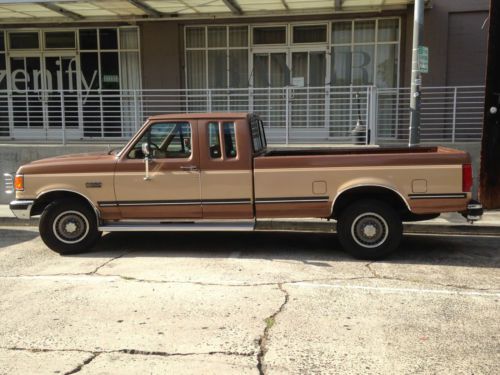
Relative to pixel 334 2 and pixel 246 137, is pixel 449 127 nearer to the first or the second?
pixel 334 2

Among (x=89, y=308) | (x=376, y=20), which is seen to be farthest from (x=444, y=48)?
(x=89, y=308)

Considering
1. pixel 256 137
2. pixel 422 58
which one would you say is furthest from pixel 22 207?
pixel 422 58

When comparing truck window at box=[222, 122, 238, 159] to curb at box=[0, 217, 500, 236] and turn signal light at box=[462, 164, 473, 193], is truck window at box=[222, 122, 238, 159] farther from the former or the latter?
turn signal light at box=[462, 164, 473, 193]

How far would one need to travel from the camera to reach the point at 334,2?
1218 cm

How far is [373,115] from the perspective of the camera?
11195 mm

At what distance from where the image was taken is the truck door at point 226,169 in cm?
695

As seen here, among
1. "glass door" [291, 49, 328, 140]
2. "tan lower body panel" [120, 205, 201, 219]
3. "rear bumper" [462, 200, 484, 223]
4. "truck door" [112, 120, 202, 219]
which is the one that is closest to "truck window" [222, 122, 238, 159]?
"truck door" [112, 120, 202, 219]

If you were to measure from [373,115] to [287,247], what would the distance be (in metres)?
4.69

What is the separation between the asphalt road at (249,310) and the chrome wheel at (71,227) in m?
0.33

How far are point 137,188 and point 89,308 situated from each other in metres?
2.28

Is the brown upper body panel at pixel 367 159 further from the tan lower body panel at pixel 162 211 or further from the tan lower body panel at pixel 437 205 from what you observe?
the tan lower body panel at pixel 162 211

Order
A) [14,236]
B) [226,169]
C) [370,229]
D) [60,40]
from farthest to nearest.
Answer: [60,40] < [14,236] < [226,169] < [370,229]

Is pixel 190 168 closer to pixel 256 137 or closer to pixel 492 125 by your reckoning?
pixel 256 137

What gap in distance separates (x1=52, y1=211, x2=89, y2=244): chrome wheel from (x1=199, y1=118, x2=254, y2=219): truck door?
1.71m
